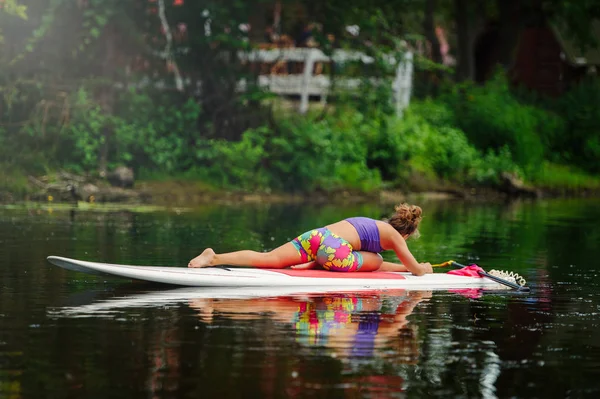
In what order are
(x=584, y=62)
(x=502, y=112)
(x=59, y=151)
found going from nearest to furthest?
(x=59, y=151) < (x=502, y=112) < (x=584, y=62)

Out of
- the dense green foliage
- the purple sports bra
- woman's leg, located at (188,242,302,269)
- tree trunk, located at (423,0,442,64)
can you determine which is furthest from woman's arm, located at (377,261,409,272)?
tree trunk, located at (423,0,442,64)

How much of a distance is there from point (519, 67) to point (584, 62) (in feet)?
8.81

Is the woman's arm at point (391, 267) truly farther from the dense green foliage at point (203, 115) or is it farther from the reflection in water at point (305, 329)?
the dense green foliage at point (203, 115)

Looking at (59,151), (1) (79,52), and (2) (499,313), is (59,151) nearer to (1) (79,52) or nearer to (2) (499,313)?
(1) (79,52)

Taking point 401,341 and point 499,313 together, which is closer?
point 401,341

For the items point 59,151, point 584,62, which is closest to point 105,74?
point 59,151

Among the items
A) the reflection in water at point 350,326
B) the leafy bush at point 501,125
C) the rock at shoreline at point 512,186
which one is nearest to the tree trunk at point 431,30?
the leafy bush at point 501,125

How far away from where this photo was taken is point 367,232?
13.9m

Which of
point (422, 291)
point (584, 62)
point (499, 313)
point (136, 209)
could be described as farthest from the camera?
point (584, 62)

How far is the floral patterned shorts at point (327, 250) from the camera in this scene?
13797 mm

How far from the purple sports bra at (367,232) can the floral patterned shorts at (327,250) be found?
0.15 meters

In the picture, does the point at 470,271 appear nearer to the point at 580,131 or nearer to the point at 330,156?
the point at 330,156

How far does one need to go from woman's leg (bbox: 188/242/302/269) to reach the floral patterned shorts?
10 cm

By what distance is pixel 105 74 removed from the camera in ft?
104
